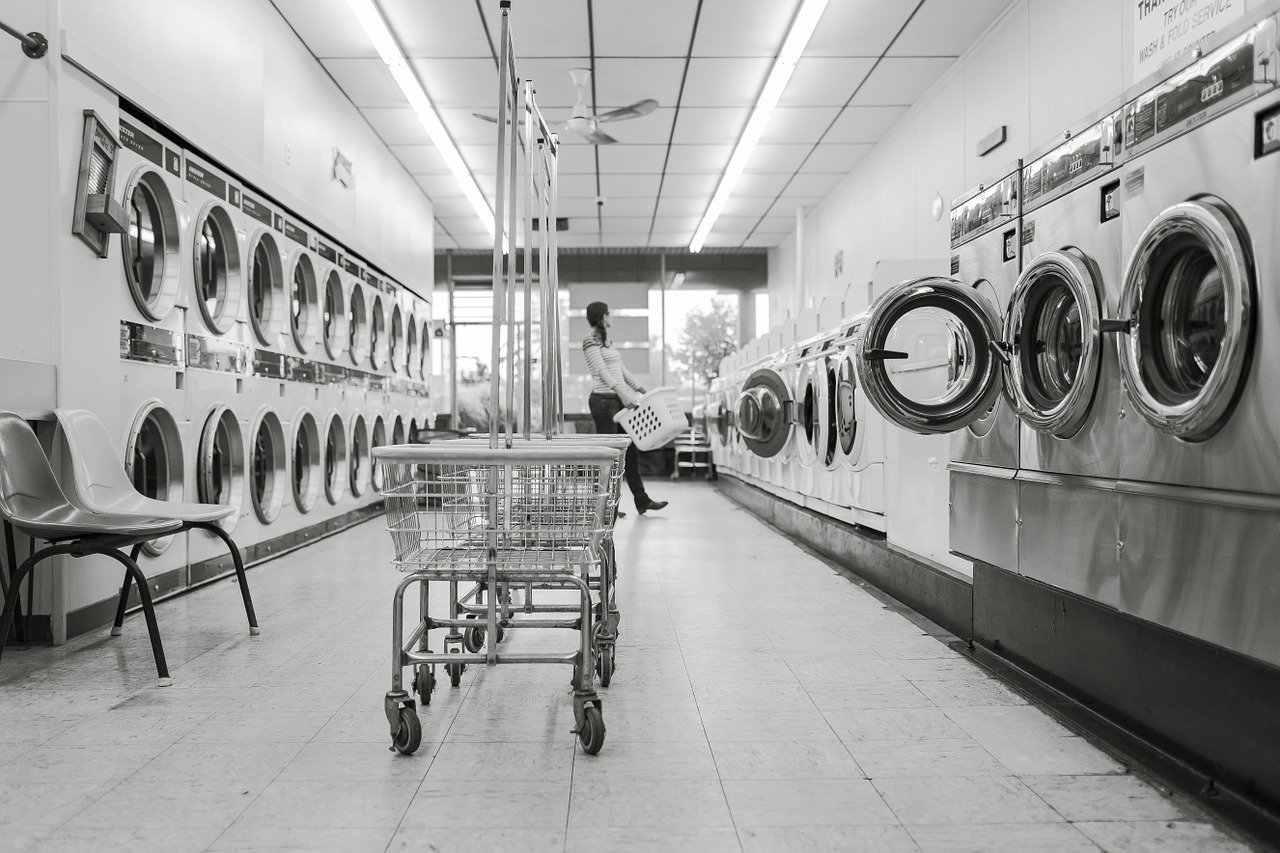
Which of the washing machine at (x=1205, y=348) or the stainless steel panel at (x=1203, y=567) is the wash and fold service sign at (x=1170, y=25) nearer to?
the washing machine at (x=1205, y=348)

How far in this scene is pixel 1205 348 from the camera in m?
1.88

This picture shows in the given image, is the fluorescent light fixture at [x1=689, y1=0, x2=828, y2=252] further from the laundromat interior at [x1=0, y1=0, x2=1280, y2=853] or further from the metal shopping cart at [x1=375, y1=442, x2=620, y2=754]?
the metal shopping cart at [x1=375, y1=442, x2=620, y2=754]

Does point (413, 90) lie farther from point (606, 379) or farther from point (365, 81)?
point (606, 379)

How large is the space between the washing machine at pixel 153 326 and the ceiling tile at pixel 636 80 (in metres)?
3.05

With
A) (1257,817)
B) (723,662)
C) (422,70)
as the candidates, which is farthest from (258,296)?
(1257,817)

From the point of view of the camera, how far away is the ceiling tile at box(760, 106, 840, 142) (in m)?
6.96

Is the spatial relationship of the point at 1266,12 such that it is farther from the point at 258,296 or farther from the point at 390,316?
the point at 390,316

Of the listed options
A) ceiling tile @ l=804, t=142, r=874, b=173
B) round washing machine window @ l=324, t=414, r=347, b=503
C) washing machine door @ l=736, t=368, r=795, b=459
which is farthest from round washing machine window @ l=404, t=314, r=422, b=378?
ceiling tile @ l=804, t=142, r=874, b=173

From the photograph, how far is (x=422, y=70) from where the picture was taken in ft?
20.0

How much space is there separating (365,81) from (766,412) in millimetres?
3445

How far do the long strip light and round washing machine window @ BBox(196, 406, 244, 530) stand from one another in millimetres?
2331

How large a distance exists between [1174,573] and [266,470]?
434cm

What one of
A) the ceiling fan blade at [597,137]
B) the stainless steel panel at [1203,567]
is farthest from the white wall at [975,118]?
the stainless steel panel at [1203,567]

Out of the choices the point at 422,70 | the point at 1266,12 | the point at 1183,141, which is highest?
the point at 422,70
